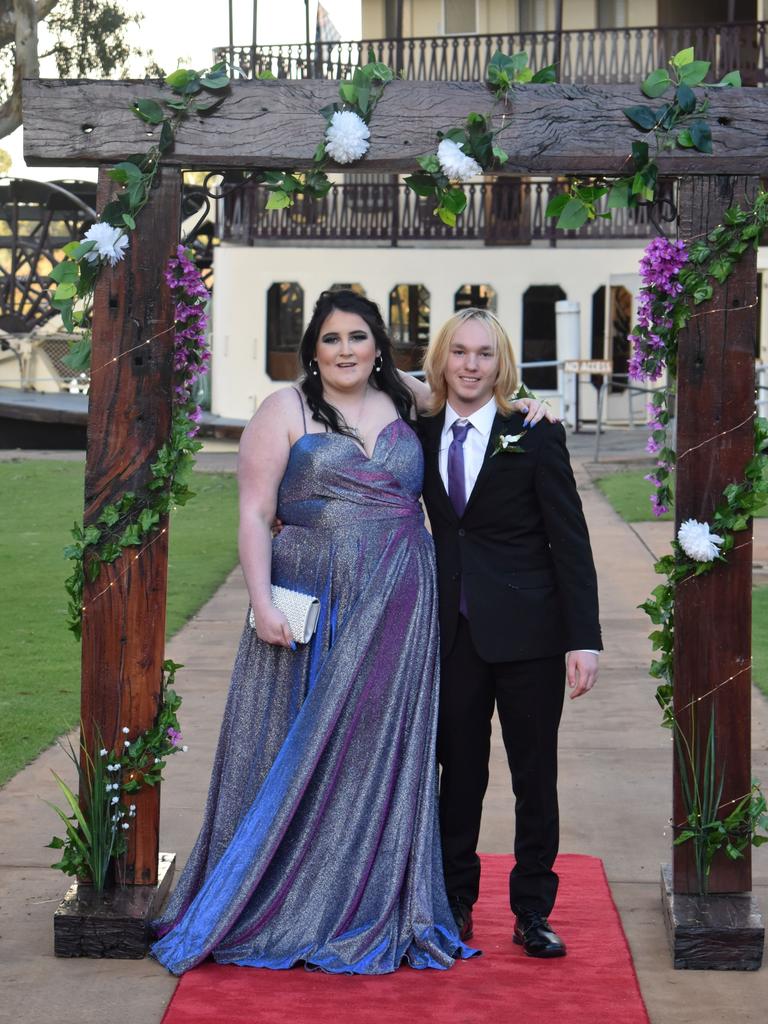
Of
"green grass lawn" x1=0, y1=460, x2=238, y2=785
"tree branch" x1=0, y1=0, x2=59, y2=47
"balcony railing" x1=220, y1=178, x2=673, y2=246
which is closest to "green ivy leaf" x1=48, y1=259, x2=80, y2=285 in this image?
"green grass lawn" x1=0, y1=460, x2=238, y2=785

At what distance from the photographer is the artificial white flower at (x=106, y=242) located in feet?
15.7

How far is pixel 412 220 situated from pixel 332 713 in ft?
68.2

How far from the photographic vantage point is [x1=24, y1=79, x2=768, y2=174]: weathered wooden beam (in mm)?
4773

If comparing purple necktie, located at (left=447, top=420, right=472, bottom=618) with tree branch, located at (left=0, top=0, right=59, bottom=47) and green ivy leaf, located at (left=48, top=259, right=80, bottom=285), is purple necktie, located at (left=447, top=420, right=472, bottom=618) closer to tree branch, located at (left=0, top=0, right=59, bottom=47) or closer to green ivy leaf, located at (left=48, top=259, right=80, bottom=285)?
green ivy leaf, located at (left=48, top=259, right=80, bottom=285)

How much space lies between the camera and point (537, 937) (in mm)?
4734

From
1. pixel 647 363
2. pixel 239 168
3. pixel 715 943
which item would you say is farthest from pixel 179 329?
pixel 715 943

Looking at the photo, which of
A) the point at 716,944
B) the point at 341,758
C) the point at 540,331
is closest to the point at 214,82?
the point at 341,758

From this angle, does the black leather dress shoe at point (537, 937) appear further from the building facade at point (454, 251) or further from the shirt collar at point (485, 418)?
the building facade at point (454, 251)

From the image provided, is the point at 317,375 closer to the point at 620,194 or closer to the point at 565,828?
the point at 620,194

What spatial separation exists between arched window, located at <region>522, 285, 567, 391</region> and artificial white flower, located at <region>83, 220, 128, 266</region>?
20.3m

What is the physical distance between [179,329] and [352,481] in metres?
0.72

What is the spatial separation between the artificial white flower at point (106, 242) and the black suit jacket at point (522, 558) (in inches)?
45.4

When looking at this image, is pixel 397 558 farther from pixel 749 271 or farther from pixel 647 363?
pixel 749 271

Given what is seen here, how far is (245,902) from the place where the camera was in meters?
4.70
